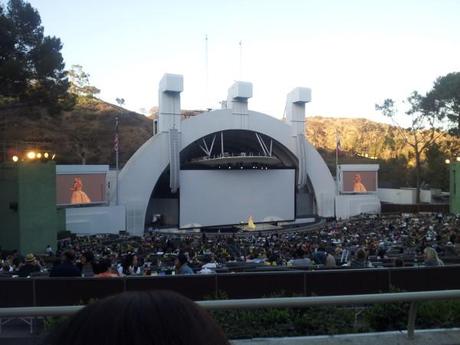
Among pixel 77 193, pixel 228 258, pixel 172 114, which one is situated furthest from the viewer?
pixel 172 114

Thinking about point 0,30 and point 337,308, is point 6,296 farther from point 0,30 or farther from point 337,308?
point 0,30

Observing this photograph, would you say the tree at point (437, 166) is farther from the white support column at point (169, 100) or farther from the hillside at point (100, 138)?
the white support column at point (169, 100)

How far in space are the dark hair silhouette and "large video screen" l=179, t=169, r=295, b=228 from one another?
1301 inches

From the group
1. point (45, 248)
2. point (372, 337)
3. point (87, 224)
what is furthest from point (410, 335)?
point (87, 224)

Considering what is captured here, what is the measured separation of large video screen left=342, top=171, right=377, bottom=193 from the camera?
129ft

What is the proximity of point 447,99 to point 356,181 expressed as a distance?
1171 cm

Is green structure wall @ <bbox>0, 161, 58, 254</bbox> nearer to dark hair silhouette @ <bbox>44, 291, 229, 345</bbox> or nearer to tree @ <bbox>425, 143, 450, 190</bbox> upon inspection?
dark hair silhouette @ <bbox>44, 291, 229, 345</bbox>

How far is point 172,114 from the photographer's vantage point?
32188 mm

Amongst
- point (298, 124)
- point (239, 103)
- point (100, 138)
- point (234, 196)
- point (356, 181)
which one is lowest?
point (234, 196)

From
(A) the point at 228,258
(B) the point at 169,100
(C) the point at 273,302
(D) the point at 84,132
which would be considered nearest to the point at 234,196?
(B) the point at 169,100

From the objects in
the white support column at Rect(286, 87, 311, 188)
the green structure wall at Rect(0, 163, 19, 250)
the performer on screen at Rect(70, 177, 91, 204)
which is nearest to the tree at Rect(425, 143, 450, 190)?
the white support column at Rect(286, 87, 311, 188)

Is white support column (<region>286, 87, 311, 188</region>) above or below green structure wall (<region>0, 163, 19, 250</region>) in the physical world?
above

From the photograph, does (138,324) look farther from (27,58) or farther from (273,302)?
(27,58)

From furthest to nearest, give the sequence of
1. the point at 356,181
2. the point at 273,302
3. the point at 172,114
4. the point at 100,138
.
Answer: the point at 100,138, the point at 356,181, the point at 172,114, the point at 273,302
